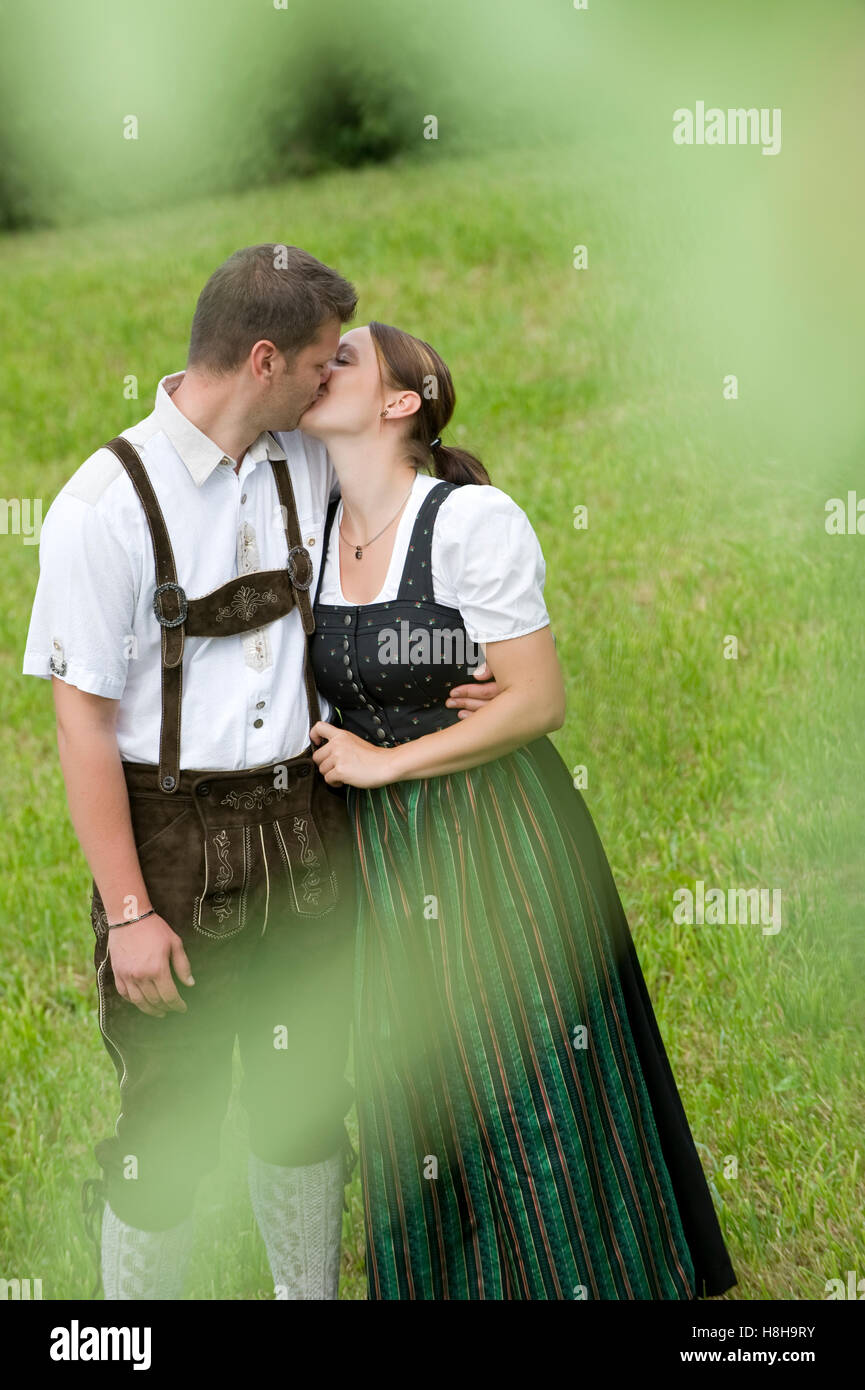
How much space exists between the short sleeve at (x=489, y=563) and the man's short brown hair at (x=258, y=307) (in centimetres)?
42

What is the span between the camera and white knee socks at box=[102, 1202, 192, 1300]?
252 cm

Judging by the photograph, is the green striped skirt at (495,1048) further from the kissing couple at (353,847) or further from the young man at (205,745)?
the young man at (205,745)

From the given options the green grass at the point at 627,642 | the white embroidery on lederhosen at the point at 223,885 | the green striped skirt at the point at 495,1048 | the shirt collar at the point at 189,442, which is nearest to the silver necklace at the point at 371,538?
the shirt collar at the point at 189,442

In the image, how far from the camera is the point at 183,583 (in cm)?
230

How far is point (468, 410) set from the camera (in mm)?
7844

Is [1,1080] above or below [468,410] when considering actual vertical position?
below

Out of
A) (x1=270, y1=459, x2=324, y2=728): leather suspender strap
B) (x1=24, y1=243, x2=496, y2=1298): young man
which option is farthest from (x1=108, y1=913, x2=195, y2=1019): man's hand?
(x1=270, y1=459, x2=324, y2=728): leather suspender strap

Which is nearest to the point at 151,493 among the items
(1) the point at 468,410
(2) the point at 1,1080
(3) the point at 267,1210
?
(3) the point at 267,1210

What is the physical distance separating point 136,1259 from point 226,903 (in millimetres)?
744

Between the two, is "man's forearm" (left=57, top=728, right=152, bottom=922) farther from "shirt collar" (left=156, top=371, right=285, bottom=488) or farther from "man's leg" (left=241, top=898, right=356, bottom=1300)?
"shirt collar" (left=156, top=371, right=285, bottom=488)

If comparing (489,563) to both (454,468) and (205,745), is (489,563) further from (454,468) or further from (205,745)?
(205,745)

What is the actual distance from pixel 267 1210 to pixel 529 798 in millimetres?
1085

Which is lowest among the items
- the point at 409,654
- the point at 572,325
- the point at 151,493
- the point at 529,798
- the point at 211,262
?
the point at 529,798
